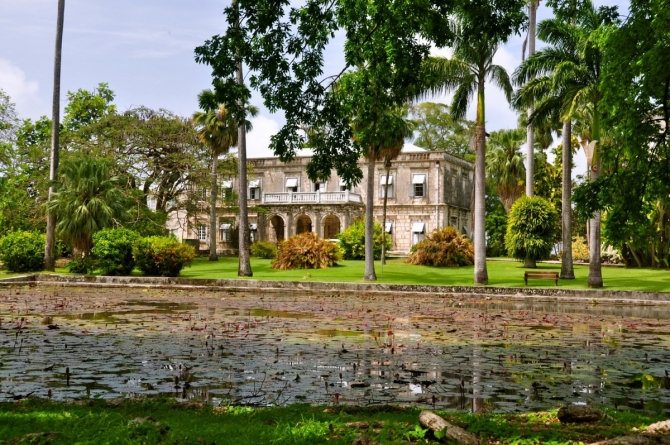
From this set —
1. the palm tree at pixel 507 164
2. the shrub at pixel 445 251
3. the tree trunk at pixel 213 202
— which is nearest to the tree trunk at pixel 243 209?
the shrub at pixel 445 251

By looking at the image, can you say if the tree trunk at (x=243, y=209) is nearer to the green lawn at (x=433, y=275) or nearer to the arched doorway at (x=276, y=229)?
the green lawn at (x=433, y=275)

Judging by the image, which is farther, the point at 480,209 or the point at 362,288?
the point at 480,209

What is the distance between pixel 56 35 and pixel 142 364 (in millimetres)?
27582

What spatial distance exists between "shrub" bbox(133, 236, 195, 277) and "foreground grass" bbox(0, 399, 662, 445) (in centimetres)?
2345

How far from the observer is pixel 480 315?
1548 centimetres

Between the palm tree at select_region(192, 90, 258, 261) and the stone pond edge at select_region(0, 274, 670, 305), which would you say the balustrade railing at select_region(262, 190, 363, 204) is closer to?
the palm tree at select_region(192, 90, 258, 261)

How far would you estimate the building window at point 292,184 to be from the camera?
2277 inches

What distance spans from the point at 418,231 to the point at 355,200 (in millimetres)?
6161

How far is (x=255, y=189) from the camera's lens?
5919cm

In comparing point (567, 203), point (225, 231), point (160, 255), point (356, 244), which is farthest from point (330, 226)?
point (567, 203)

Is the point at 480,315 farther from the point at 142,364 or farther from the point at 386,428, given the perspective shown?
the point at 386,428

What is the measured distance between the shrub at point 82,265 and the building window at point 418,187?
100ft

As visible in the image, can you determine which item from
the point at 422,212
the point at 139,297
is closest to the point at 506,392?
the point at 139,297

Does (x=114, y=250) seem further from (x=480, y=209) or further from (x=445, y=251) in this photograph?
(x=445, y=251)
